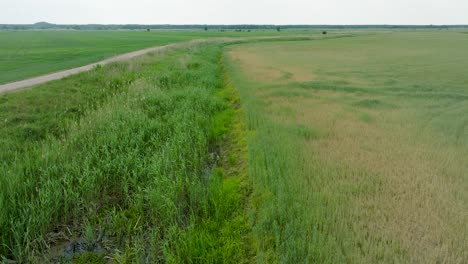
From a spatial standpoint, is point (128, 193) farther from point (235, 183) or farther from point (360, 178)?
point (360, 178)

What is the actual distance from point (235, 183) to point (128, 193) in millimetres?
2184

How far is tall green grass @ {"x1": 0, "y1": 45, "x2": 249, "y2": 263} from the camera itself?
4.39 metres

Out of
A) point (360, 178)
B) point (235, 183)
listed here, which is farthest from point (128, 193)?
Result: point (360, 178)

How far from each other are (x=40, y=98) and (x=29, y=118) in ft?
9.08

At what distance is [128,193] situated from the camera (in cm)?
608

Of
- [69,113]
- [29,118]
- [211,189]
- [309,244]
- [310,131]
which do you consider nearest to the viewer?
[309,244]

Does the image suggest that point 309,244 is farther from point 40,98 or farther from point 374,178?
point 40,98

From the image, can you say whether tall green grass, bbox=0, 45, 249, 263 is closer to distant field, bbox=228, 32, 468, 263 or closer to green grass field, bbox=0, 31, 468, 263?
green grass field, bbox=0, 31, 468, 263

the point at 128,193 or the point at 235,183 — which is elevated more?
the point at 235,183

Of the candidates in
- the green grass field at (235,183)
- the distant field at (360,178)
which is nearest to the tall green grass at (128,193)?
the green grass field at (235,183)

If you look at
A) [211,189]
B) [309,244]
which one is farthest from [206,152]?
[309,244]

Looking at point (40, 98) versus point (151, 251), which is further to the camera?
point (40, 98)

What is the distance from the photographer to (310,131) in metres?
8.70

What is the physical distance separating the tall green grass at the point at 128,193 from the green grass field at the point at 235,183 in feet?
0.10
